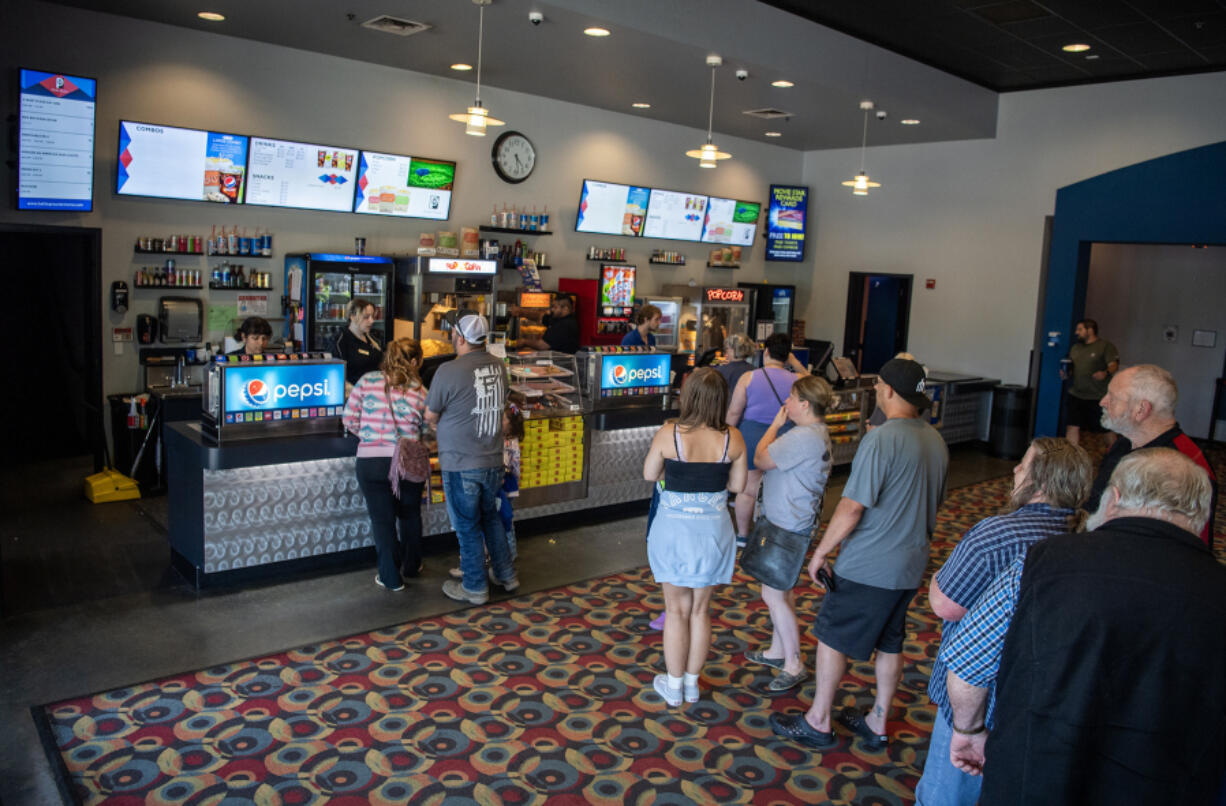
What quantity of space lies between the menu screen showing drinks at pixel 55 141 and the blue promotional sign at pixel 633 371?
170 inches

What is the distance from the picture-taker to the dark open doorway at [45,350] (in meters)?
8.09

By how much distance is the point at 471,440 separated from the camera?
5004 mm

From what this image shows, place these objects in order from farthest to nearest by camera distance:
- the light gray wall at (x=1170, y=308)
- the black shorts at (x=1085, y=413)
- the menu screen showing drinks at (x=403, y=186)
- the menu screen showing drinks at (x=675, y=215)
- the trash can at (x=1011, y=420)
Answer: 1. the light gray wall at (x=1170, y=308)
2. the menu screen showing drinks at (x=675, y=215)
3. the trash can at (x=1011, y=420)
4. the black shorts at (x=1085, y=413)
5. the menu screen showing drinks at (x=403, y=186)

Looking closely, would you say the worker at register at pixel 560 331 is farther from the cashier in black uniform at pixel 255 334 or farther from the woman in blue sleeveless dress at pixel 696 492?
the woman in blue sleeveless dress at pixel 696 492

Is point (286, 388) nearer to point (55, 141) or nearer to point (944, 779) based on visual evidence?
point (55, 141)

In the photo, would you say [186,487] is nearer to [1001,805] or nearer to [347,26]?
[347,26]

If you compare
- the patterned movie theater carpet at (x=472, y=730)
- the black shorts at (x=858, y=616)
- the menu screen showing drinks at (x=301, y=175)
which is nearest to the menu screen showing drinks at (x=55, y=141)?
the menu screen showing drinks at (x=301, y=175)

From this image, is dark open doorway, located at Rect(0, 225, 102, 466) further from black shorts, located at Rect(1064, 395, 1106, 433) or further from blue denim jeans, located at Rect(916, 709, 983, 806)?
black shorts, located at Rect(1064, 395, 1106, 433)

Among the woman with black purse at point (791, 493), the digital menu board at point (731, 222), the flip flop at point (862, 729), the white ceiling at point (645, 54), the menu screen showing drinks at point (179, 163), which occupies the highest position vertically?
the white ceiling at point (645, 54)

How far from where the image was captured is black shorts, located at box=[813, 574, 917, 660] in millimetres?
3564

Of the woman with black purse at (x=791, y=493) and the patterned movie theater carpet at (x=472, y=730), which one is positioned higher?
the woman with black purse at (x=791, y=493)

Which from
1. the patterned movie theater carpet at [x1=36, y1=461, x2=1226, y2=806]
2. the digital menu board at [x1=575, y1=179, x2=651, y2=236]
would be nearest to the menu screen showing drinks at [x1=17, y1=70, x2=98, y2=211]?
the patterned movie theater carpet at [x1=36, y1=461, x2=1226, y2=806]

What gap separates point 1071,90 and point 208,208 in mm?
9160

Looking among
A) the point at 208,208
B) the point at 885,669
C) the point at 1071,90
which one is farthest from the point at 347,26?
the point at 1071,90
